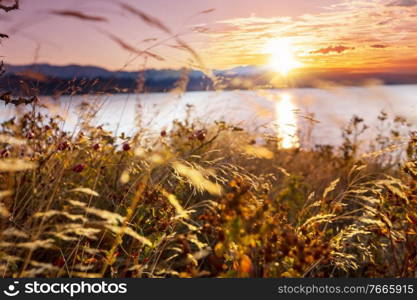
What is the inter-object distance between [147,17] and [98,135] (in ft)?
6.62

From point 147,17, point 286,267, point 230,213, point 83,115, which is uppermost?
point 147,17

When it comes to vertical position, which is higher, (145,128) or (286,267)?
(145,128)

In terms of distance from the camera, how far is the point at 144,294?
1.98m

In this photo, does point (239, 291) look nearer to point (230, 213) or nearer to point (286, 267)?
point (230, 213)

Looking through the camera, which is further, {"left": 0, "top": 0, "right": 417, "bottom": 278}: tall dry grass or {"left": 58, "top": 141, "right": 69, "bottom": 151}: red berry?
{"left": 58, "top": 141, "right": 69, "bottom": 151}: red berry

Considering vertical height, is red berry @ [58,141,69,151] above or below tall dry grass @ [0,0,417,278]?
above

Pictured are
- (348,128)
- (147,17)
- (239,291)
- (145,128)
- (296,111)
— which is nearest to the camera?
(147,17)

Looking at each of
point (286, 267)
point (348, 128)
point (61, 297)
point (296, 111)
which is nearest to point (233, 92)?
point (296, 111)

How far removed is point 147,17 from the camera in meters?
1.70

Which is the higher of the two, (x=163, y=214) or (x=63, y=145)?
(x=63, y=145)

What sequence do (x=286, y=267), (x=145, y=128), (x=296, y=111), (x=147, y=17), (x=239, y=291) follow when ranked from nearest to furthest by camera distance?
(x=147, y=17), (x=239, y=291), (x=286, y=267), (x=296, y=111), (x=145, y=128)

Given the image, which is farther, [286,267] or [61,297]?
[286,267]

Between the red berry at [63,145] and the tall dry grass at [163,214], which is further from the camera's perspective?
the red berry at [63,145]

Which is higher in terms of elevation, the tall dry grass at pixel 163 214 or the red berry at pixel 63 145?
the red berry at pixel 63 145
